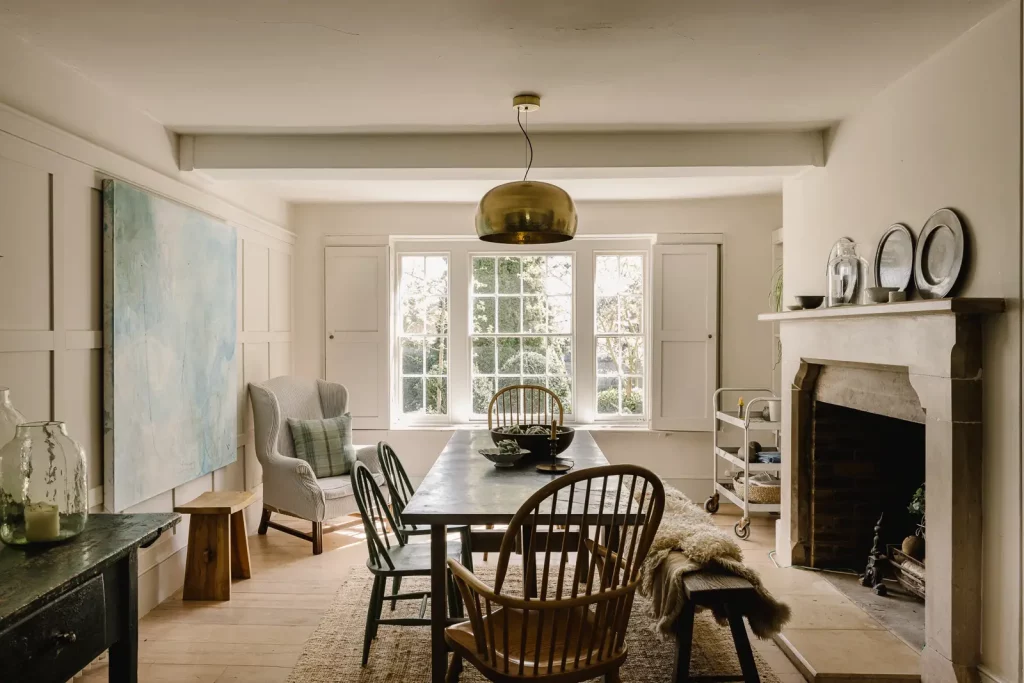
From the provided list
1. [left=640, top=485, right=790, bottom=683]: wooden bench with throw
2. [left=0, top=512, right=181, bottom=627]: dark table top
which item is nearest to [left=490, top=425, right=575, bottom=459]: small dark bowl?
[left=640, top=485, right=790, bottom=683]: wooden bench with throw

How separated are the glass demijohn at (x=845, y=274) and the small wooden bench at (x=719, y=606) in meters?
1.62

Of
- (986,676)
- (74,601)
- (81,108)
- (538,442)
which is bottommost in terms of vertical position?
(986,676)

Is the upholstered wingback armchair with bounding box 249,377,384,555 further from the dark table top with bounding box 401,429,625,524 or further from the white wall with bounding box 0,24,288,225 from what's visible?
the white wall with bounding box 0,24,288,225

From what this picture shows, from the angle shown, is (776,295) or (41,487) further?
(776,295)

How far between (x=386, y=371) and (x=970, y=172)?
4236 mm

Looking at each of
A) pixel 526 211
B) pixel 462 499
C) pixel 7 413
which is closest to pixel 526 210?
pixel 526 211

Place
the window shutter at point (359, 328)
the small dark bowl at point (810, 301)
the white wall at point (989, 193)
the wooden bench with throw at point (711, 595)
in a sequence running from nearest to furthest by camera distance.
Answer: the white wall at point (989, 193), the wooden bench with throw at point (711, 595), the small dark bowl at point (810, 301), the window shutter at point (359, 328)

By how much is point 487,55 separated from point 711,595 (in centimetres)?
218

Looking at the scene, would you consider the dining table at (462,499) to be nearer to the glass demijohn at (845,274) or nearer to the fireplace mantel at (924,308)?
the fireplace mantel at (924,308)

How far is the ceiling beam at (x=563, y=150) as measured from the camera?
3730 millimetres

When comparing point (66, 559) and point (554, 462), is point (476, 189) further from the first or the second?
point (66, 559)

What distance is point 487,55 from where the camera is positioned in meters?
2.67

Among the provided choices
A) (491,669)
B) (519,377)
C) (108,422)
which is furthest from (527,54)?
(519,377)

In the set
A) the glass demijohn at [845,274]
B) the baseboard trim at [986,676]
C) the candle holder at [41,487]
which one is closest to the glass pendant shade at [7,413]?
the candle holder at [41,487]
